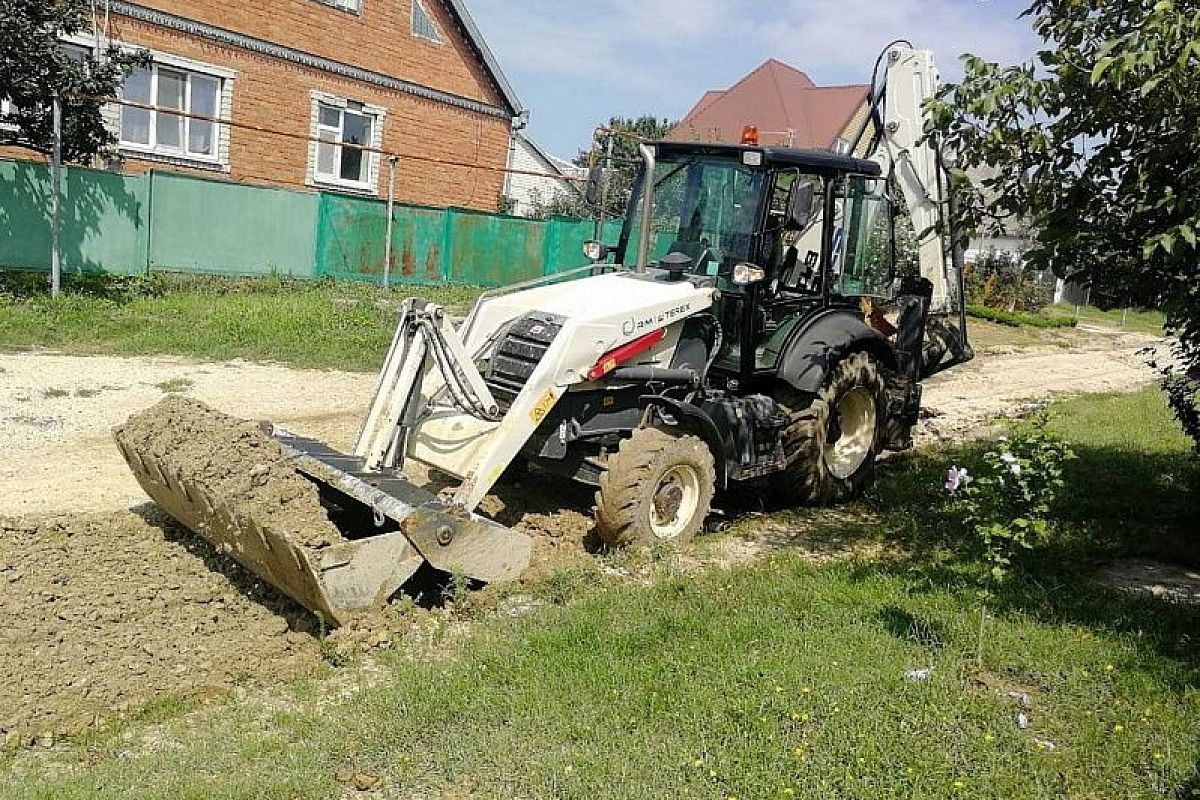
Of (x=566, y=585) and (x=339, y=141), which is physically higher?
(x=339, y=141)

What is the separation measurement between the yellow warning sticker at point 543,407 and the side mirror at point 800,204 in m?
2.06

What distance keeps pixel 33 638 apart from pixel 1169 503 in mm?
7735

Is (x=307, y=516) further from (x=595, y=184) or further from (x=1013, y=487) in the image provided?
(x=595, y=184)

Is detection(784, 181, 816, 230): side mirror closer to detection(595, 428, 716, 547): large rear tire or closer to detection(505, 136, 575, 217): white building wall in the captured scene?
detection(595, 428, 716, 547): large rear tire

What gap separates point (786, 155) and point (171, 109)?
1410 centimetres

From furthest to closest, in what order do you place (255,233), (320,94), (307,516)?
(320,94), (255,233), (307,516)

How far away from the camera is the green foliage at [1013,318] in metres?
24.8

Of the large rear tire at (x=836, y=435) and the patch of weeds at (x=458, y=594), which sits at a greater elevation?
the large rear tire at (x=836, y=435)

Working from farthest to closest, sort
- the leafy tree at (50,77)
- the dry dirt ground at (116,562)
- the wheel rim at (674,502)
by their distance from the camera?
the leafy tree at (50,77) → the wheel rim at (674,502) → the dry dirt ground at (116,562)

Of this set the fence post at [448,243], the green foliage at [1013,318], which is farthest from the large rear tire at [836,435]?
the green foliage at [1013,318]

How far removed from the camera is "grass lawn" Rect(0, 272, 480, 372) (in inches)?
482

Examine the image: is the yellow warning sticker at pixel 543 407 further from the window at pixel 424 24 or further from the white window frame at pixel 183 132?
the window at pixel 424 24

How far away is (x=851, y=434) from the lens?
8.66 meters

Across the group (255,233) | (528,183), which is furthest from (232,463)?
(528,183)
